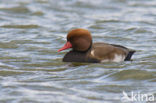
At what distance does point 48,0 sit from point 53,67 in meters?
9.48

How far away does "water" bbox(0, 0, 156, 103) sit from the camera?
21.4ft

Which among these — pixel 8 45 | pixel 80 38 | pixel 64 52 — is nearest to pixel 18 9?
pixel 8 45

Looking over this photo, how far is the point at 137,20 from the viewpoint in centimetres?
1405

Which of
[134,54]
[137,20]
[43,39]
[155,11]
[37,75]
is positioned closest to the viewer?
[37,75]

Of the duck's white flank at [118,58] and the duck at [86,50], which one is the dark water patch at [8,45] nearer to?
the duck at [86,50]

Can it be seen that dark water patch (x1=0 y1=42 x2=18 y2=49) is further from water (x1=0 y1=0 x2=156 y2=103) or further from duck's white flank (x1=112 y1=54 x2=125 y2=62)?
duck's white flank (x1=112 y1=54 x2=125 y2=62)

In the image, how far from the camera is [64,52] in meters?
9.77

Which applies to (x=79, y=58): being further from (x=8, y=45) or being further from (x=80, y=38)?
(x=8, y=45)

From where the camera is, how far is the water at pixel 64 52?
6531 millimetres

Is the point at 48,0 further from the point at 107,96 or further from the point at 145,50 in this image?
the point at 107,96

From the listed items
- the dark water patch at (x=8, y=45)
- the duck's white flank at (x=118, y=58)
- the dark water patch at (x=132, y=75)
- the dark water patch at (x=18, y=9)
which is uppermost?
the dark water patch at (x=18, y=9)

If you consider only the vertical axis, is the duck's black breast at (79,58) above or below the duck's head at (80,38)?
below

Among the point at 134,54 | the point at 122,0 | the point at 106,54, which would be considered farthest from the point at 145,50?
the point at 122,0

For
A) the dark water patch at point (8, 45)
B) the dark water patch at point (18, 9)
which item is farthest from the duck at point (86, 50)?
the dark water patch at point (18, 9)
